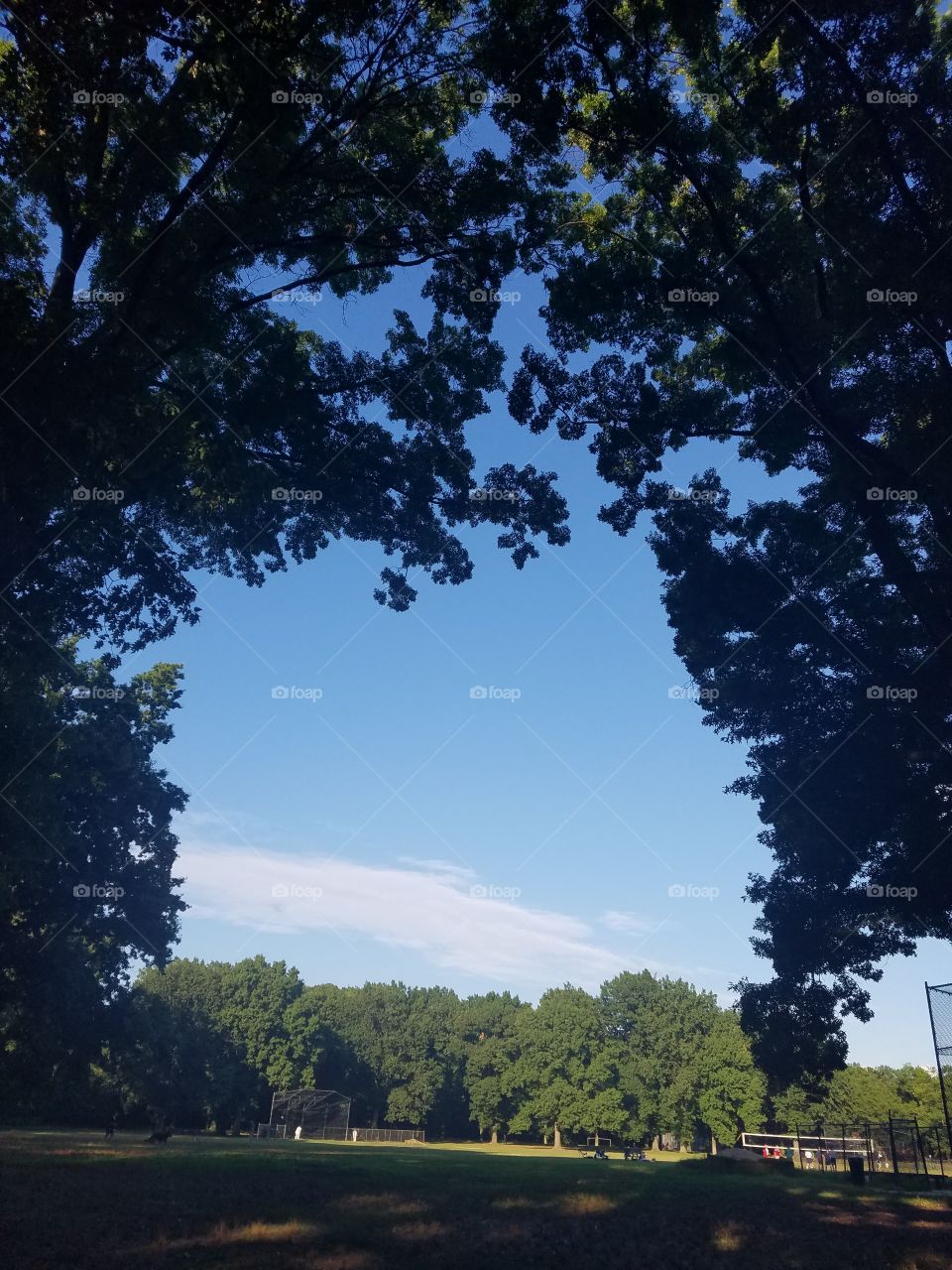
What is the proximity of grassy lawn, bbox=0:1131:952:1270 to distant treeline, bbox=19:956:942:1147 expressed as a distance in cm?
6490

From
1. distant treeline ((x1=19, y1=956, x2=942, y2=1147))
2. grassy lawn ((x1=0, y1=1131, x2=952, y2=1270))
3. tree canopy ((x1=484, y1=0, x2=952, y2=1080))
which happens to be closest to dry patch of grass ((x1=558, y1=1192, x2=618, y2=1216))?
grassy lawn ((x1=0, y1=1131, x2=952, y2=1270))

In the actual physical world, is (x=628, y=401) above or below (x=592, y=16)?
below

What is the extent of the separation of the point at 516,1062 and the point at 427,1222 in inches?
3674

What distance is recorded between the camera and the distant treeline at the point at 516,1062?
8369 centimetres

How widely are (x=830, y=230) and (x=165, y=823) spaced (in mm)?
34222

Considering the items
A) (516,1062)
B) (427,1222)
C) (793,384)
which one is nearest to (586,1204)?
(427,1222)

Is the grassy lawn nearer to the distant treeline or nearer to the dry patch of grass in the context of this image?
the dry patch of grass

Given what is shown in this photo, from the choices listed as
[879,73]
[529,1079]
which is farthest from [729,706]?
[529,1079]

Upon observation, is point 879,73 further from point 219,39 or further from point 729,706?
point 729,706

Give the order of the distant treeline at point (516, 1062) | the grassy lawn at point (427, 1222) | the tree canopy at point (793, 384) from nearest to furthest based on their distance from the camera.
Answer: the grassy lawn at point (427, 1222)
the tree canopy at point (793, 384)
the distant treeline at point (516, 1062)

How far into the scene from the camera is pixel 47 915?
3244 centimetres

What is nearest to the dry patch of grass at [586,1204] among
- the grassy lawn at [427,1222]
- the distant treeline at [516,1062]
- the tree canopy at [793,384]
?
the grassy lawn at [427,1222]

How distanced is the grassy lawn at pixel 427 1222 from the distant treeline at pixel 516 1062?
64896 millimetres

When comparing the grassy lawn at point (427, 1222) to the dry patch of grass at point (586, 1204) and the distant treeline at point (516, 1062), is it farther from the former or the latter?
the distant treeline at point (516, 1062)
